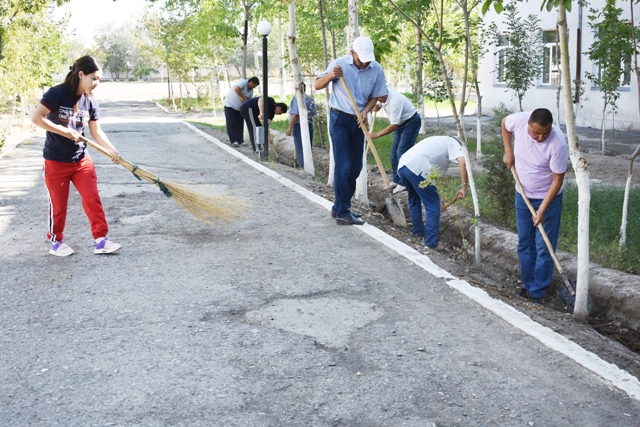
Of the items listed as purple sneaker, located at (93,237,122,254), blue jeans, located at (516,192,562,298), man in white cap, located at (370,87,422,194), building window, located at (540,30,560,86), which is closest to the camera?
blue jeans, located at (516,192,562,298)

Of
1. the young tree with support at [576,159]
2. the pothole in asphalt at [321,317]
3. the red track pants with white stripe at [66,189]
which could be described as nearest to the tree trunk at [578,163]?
the young tree with support at [576,159]

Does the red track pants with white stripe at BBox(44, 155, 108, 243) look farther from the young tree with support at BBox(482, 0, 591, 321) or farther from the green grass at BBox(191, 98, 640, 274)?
the green grass at BBox(191, 98, 640, 274)

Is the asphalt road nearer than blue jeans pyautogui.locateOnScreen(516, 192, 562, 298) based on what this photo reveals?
Yes

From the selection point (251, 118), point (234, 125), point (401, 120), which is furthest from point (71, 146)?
point (234, 125)

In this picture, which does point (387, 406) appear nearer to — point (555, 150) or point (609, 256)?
point (555, 150)

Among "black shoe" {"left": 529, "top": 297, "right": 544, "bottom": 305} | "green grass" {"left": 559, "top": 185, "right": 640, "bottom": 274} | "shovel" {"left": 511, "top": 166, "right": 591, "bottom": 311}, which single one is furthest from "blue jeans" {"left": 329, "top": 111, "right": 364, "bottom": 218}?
"black shoe" {"left": 529, "top": 297, "right": 544, "bottom": 305}

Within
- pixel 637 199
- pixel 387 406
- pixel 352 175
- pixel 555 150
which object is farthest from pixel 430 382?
pixel 637 199

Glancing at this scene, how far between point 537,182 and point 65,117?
3778 mm

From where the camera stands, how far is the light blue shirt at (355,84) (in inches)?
296

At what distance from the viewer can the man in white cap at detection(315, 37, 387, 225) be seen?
296 inches

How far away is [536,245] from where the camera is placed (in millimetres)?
6039

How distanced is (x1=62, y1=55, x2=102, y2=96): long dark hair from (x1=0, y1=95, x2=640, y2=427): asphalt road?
144cm

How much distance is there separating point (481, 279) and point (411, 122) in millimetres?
3389

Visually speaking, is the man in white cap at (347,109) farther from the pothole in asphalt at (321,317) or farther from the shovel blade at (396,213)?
the pothole in asphalt at (321,317)
